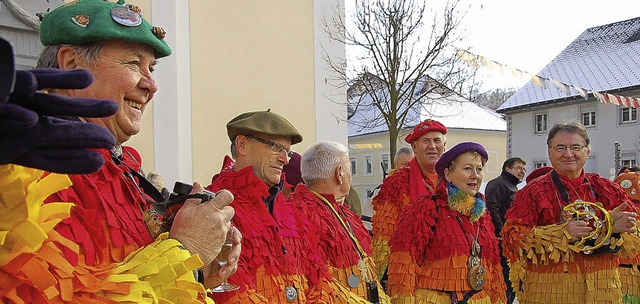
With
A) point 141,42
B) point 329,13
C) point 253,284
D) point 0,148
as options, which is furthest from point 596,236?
point 329,13

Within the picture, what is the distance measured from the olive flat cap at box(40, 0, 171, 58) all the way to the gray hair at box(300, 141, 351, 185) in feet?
7.62

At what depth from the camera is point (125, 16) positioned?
165 centimetres

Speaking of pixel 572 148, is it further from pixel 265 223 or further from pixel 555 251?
pixel 265 223

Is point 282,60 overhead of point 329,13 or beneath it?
beneath

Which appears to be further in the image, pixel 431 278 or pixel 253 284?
pixel 431 278

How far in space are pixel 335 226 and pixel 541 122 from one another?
2944 cm

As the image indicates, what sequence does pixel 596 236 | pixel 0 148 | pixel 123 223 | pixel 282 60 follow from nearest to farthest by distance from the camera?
pixel 0 148, pixel 123 223, pixel 596 236, pixel 282 60

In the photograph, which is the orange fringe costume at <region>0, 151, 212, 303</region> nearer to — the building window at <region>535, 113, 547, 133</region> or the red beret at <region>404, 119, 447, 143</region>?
the red beret at <region>404, 119, 447, 143</region>

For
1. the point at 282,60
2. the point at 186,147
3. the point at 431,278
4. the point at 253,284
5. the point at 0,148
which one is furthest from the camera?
the point at 282,60

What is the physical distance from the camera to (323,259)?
3.52 meters

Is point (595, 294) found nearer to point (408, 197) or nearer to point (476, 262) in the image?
point (476, 262)

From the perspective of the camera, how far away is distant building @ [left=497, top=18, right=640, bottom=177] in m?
24.7

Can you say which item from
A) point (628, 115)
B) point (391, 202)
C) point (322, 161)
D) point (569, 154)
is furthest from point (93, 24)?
point (628, 115)

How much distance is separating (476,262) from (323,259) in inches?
46.5
